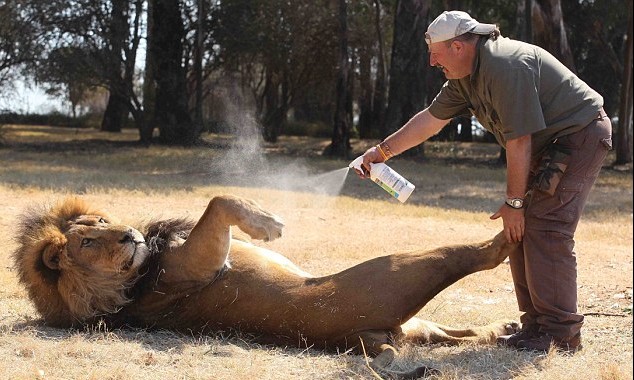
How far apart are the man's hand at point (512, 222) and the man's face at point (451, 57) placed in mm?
794

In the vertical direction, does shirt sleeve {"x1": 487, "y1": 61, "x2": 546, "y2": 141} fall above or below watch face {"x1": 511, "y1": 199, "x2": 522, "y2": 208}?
above

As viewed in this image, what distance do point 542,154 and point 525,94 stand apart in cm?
56

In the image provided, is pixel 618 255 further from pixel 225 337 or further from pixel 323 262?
pixel 225 337

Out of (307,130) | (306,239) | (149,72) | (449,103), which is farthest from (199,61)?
(449,103)

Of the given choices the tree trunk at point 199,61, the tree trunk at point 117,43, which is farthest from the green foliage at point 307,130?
the tree trunk at point 117,43

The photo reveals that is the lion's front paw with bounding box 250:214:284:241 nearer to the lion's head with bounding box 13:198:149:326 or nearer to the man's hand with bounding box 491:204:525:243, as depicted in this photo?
the lion's head with bounding box 13:198:149:326

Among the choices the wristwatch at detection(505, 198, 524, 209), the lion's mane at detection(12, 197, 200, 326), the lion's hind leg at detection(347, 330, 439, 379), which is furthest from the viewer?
the lion's mane at detection(12, 197, 200, 326)

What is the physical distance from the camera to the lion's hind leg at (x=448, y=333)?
16.1 feet

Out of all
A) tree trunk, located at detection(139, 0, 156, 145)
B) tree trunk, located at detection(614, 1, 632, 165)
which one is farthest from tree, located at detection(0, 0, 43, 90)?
tree trunk, located at detection(614, 1, 632, 165)

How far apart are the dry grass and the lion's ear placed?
38 centimetres

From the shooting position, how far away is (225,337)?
194 inches

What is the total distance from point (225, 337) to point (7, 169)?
1071 cm

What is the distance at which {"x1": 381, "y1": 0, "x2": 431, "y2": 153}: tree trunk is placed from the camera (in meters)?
20.3

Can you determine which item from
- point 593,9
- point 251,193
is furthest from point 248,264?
point 593,9
